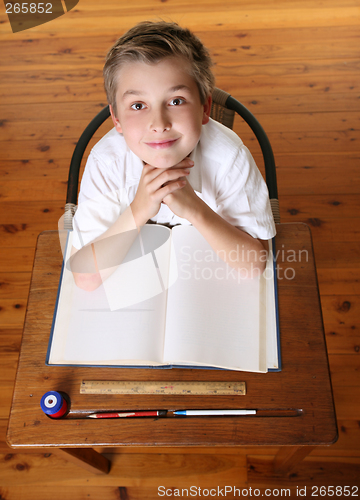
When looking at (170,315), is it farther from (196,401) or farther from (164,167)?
(164,167)

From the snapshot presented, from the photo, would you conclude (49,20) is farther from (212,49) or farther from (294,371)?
(294,371)

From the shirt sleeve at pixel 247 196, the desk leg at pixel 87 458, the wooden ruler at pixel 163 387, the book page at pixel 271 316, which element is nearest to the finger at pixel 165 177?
the shirt sleeve at pixel 247 196

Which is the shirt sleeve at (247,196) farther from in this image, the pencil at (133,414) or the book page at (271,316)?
the pencil at (133,414)

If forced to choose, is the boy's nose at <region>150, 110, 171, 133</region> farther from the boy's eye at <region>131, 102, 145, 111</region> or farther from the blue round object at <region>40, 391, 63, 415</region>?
the blue round object at <region>40, 391, 63, 415</region>

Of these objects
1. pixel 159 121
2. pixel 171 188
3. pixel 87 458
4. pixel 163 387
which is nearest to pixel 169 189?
pixel 171 188

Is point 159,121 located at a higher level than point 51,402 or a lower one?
higher

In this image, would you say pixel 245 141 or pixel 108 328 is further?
pixel 245 141

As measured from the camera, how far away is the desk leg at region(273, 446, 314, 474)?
874mm

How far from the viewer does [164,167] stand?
0.73 m

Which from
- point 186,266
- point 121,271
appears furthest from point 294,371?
point 121,271

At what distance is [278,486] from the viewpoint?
1209 mm

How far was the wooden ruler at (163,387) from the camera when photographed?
0.70 metres

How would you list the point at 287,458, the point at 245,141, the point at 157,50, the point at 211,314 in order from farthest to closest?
the point at 245,141 → the point at 287,458 → the point at 211,314 → the point at 157,50

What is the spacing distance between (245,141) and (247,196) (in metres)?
1.05
